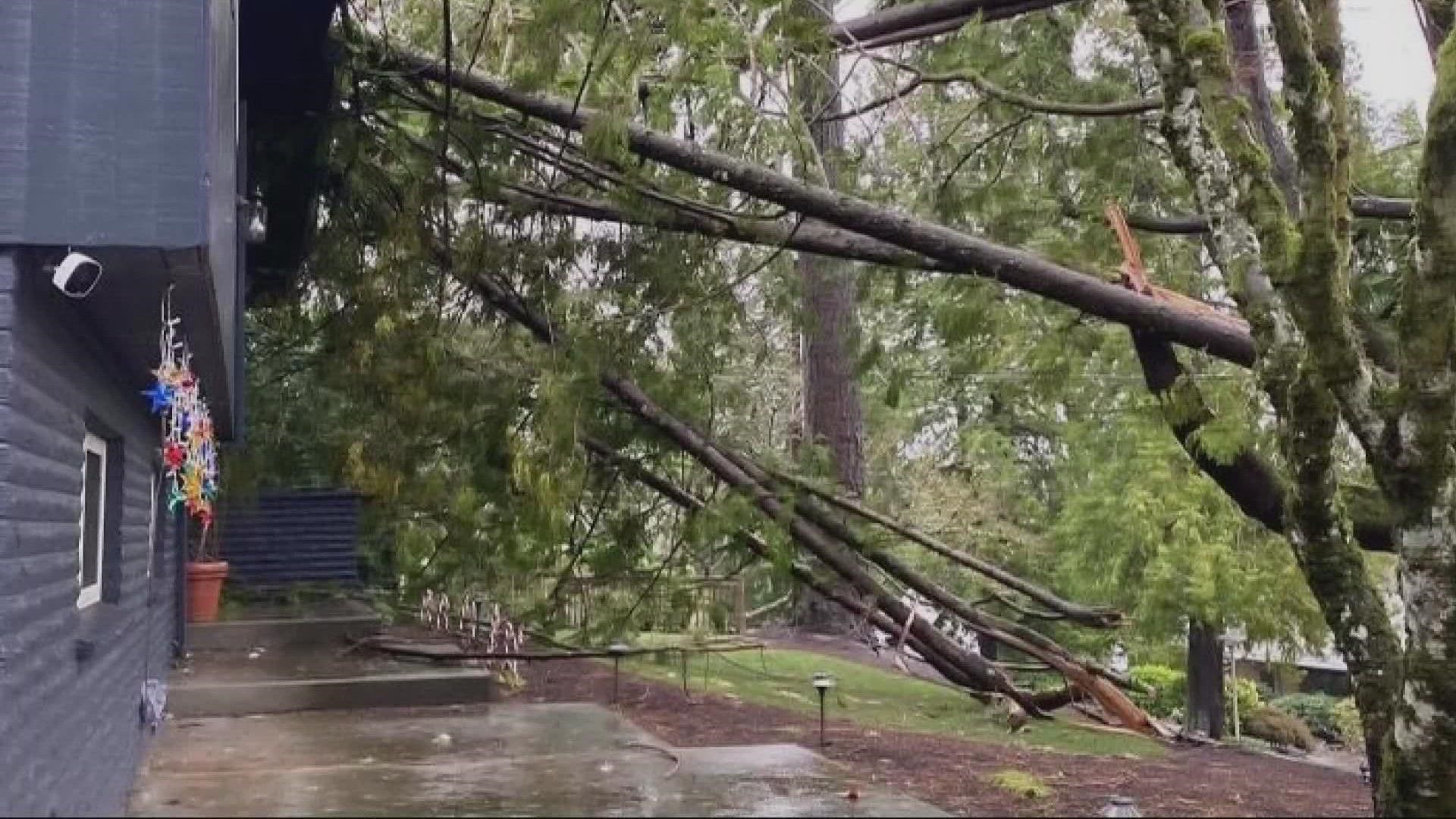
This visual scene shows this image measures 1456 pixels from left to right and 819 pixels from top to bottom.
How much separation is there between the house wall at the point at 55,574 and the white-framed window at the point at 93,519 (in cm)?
6

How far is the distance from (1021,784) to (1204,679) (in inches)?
276

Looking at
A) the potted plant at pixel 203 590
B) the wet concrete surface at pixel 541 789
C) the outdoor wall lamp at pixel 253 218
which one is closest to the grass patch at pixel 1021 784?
the wet concrete surface at pixel 541 789

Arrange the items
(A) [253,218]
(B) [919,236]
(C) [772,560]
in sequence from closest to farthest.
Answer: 1. (B) [919,236]
2. (A) [253,218]
3. (C) [772,560]

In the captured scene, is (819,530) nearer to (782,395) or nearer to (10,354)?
(10,354)

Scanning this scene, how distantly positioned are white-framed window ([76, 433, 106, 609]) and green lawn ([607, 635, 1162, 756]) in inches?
236

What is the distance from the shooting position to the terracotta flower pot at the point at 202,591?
35.6 ft

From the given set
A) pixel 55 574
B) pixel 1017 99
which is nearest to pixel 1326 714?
pixel 1017 99

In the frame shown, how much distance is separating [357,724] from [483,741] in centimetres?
130

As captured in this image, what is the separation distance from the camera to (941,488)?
21.0m

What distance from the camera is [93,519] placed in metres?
6.29

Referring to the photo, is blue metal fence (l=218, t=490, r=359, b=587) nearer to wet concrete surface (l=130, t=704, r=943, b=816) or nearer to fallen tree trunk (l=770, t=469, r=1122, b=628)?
fallen tree trunk (l=770, t=469, r=1122, b=628)

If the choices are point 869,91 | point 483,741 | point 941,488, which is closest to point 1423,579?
point 483,741

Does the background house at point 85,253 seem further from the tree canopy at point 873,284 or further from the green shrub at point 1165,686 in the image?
the green shrub at point 1165,686

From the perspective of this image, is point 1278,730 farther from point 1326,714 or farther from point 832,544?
point 832,544
